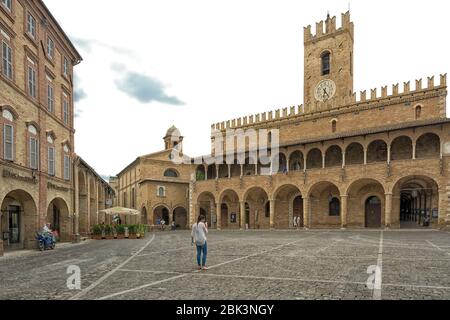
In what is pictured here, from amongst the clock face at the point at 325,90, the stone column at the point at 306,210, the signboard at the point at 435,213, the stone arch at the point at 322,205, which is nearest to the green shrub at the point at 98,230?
the stone column at the point at 306,210

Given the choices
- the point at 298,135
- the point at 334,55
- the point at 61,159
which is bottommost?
the point at 61,159

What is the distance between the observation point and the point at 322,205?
33.2 metres

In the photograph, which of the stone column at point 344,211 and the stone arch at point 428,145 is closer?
the stone arch at point 428,145

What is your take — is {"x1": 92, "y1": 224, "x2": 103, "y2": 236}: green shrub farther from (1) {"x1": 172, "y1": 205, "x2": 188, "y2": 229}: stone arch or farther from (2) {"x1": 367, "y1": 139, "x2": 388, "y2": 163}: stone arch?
(2) {"x1": 367, "y1": 139, "x2": 388, "y2": 163}: stone arch

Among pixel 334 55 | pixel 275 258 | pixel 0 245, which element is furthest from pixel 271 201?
pixel 0 245

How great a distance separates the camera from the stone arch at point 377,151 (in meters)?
30.9

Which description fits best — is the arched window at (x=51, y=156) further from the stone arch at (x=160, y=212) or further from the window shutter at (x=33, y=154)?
the stone arch at (x=160, y=212)

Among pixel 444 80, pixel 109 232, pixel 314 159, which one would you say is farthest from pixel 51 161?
pixel 444 80

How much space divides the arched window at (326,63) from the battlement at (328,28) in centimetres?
237

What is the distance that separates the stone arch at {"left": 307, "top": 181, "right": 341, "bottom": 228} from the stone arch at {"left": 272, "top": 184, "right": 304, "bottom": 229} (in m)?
2.47

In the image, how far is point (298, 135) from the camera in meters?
38.1

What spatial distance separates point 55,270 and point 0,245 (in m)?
5.45

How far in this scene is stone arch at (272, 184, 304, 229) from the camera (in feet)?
117
